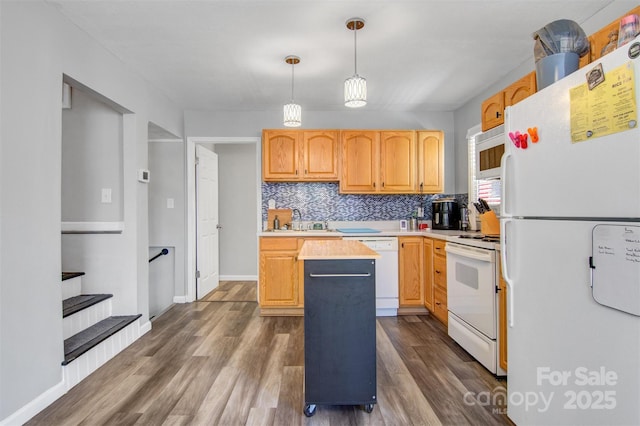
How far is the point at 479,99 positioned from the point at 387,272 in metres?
2.25

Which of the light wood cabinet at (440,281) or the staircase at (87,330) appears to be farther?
the light wood cabinet at (440,281)

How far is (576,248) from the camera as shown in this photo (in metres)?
1.33

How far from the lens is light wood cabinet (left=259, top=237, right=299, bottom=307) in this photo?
3748mm

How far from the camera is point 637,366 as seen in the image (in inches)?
43.3

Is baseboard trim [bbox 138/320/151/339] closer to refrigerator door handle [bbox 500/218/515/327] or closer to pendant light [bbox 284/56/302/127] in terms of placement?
pendant light [bbox 284/56/302/127]

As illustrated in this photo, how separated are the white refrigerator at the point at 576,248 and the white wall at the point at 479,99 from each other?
47.6 inches

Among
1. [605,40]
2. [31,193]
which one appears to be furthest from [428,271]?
[31,193]

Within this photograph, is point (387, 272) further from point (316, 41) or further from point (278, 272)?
point (316, 41)

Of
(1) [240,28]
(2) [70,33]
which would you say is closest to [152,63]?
(2) [70,33]

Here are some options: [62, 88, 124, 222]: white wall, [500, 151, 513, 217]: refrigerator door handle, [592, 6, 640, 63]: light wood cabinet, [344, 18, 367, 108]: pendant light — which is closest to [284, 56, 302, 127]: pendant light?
[344, 18, 367, 108]: pendant light

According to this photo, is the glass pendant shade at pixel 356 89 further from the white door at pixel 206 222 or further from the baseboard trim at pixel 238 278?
the baseboard trim at pixel 238 278

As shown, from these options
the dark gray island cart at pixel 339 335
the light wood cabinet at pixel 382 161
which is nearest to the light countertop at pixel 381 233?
the light wood cabinet at pixel 382 161

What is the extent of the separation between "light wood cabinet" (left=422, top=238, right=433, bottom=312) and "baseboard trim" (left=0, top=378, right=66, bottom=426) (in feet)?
10.6

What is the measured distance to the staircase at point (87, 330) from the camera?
2309 millimetres
